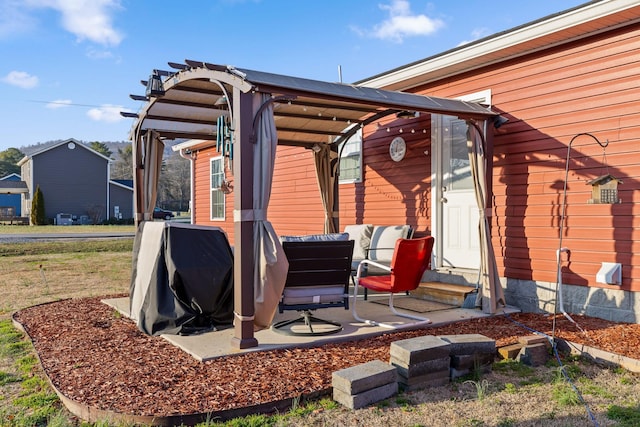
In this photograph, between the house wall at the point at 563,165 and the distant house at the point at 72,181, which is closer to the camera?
the house wall at the point at 563,165

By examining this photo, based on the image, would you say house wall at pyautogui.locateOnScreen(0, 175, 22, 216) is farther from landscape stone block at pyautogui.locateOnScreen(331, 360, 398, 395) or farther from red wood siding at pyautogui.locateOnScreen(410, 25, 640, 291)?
landscape stone block at pyautogui.locateOnScreen(331, 360, 398, 395)

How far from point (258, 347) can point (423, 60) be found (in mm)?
4072

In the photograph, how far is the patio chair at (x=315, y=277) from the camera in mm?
4441

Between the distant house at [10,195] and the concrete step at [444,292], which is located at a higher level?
the distant house at [10,195]

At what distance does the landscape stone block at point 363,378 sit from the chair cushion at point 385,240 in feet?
11.7

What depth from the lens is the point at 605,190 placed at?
4.59 m

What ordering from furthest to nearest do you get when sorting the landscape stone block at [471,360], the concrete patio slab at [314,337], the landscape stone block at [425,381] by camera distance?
the concrete patio slab at [314,337]
the landscape stone block at [471,360]
the landscape stone block at [425,381]

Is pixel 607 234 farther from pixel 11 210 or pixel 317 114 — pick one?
pixel 11 210

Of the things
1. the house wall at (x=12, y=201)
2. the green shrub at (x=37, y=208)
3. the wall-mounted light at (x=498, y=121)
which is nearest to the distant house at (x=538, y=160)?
the wall-mounted light at (x=498, y=121)

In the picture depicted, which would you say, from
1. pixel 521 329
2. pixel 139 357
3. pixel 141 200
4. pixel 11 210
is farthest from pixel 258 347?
pixel 11 210

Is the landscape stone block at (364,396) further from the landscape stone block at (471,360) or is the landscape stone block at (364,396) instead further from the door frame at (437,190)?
the door frame at (437,190)

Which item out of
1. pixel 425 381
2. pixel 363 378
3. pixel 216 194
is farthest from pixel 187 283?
pixel 216 194

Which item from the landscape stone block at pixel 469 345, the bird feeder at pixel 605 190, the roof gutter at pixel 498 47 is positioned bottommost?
the landscape stone block at pixel 469 345

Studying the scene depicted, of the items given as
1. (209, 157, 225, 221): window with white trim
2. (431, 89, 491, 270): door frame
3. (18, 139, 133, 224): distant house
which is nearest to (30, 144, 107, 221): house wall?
(18, 139, 133, 224): distant house
